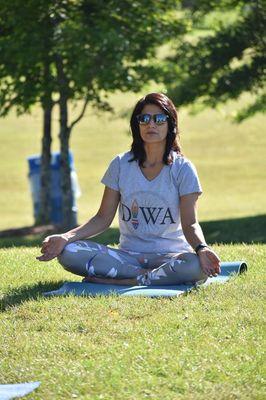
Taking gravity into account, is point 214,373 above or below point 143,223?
below

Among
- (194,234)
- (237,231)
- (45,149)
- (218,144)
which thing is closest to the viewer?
(194,234)

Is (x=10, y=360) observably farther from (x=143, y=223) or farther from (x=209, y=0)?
(x=209, y=0)

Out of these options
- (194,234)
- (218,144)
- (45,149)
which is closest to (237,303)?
(194,234)

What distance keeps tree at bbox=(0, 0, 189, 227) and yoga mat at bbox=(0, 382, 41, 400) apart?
912 centimetres

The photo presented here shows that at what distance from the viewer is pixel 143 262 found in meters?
7.16

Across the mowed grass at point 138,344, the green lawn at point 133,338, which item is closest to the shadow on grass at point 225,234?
the green lawn at point 133,338

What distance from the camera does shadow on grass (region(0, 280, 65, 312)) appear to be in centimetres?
648

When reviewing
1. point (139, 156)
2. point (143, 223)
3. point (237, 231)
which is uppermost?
point (139, 156)

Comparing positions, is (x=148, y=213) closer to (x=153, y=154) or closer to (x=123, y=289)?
(x=153, y=154)

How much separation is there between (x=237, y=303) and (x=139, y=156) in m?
1.41

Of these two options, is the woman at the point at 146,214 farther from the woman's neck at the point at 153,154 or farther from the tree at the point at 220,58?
the tree at the point at 220,58

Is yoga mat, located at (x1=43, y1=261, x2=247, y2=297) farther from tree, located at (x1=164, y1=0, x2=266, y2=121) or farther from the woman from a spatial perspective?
tree, located at (x1=164, y1=0, x2=266, y2=121)

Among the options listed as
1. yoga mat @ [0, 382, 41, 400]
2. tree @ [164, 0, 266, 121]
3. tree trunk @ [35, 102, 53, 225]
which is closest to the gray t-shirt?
yoga mat @ [0, 382, 41, 400]

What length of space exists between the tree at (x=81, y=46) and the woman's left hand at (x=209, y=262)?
7.52 meters
